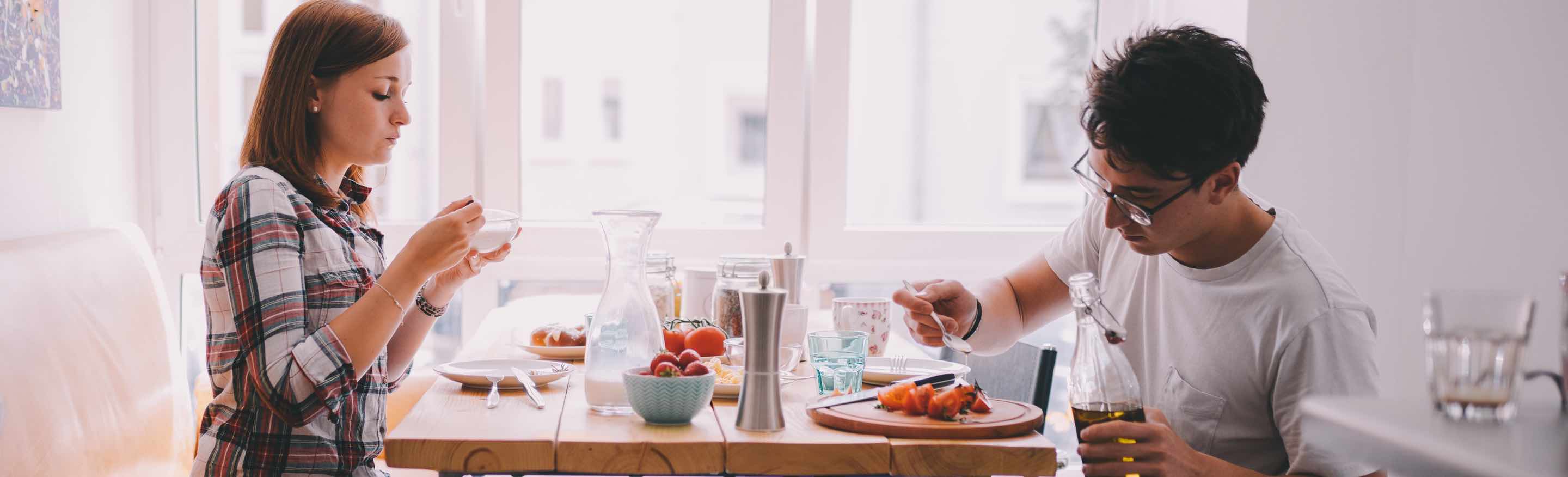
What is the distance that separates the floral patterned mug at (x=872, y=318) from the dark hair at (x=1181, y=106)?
635mm

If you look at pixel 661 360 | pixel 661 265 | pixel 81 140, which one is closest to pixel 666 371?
pixel 661 360

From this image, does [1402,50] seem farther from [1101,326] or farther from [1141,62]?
[1101,326]

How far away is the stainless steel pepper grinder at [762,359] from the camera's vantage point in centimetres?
131

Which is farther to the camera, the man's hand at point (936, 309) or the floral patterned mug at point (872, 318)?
the floral patterned mug at point (872, 318)

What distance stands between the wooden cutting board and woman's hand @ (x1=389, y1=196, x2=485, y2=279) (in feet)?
1.70

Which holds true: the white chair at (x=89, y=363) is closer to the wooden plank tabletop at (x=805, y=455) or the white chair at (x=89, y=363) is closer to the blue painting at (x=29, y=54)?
the blue painting at (x=29, y=54)

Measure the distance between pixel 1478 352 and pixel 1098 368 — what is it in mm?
478

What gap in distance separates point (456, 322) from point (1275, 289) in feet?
8.28

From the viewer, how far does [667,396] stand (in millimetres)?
1368

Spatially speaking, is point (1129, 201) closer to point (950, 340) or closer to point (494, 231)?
point (950, 340)

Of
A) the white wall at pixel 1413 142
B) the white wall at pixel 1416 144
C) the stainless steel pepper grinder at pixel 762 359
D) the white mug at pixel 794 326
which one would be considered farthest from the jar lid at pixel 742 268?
the white wall at pixel 1416 144

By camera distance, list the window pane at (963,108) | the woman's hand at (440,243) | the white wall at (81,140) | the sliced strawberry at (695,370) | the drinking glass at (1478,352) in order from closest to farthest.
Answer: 1. the drinking glass at (1478,352)
2. the sliced strawberry at (695,370)
3. the woman's hand at (440,243)
4. the white wall at (81,140)
5. the window pane at (963,108)

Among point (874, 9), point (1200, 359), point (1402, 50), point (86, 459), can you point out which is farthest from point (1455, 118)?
point (86, 459)

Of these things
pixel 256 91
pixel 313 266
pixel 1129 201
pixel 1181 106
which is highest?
pixel 256 91
